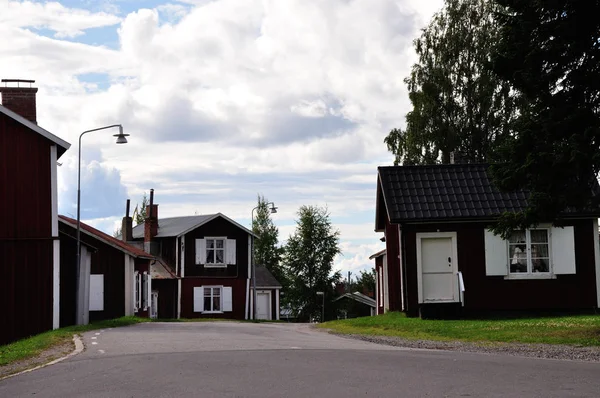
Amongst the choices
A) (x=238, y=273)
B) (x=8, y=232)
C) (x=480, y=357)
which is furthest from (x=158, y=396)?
(x=238, y=273)

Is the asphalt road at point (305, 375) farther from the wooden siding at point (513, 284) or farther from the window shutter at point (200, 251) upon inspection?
the window shutter at point (200, 251)

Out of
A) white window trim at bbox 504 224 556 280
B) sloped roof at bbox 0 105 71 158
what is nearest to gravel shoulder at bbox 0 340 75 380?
sloped roof at bbox 0 105 71 158

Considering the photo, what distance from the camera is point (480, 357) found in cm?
1483

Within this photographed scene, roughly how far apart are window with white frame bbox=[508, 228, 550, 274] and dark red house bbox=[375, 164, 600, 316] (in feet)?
0.04

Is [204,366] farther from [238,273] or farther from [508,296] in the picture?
[238,273]

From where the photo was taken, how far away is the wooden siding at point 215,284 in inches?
2167

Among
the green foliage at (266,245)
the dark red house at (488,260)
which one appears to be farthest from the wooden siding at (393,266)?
the green foliage at (266,245)

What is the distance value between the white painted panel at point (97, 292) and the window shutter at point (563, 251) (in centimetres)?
2085

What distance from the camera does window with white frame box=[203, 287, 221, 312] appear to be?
55.7 metres

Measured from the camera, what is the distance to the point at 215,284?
55.8 m

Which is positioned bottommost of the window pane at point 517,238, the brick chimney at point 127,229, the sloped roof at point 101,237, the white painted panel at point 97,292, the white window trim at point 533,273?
the white painted panel at point 97,292

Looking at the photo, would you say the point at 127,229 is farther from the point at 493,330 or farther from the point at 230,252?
the point at 493,330

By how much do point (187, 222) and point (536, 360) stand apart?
44.9 m

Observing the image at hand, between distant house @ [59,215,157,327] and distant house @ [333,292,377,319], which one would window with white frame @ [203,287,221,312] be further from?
distant house @ [333,292,377,319]
